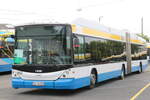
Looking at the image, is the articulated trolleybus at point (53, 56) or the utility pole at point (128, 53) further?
the utility pole at point (128, 53)

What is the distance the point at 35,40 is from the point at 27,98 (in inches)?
90.2

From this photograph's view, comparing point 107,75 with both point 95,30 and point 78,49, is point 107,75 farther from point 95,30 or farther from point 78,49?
point 78,49

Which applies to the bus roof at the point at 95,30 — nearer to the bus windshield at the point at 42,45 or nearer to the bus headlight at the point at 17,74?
the bus windshield at the point at 42,45

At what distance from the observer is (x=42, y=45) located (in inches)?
472

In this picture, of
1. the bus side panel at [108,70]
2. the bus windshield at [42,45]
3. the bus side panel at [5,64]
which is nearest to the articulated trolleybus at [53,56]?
the bus windshield at [42,45]

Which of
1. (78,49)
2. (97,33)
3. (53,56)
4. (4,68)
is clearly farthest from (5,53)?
(53,56)

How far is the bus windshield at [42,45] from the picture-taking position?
1174 centimetres

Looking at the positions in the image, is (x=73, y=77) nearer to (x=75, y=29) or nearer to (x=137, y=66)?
(x=75, y=29)

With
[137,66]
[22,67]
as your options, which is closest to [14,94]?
[22,67]

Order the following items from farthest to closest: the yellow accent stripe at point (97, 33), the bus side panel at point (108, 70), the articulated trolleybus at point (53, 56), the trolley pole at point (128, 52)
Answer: the trolley pole at point (128, 52) → the bus side panel at point (108, 70) → the yellow accent stripe at point (97, 33) → the articulated trolleybus at point (53, 56)

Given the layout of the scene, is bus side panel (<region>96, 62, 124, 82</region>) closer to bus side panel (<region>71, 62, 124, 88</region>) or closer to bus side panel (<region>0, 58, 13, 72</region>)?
bus side panel (<region>71, 62, 124, 88</region>)

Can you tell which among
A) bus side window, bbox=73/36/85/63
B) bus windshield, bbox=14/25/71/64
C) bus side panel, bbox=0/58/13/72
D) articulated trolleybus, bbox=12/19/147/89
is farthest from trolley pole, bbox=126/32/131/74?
bus windshield, bbox=14/25/71/64

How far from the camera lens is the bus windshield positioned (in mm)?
11742

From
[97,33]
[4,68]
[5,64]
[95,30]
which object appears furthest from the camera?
[5,64]
